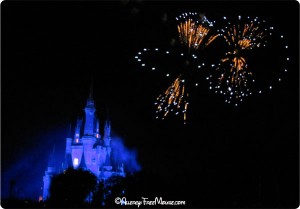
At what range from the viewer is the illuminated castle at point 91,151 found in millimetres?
61406

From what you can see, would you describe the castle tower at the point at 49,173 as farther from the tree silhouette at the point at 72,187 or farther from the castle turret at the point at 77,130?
the tree silhouette at the point at 72,187

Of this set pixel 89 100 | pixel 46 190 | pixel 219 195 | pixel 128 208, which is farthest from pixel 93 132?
pixel 128 208

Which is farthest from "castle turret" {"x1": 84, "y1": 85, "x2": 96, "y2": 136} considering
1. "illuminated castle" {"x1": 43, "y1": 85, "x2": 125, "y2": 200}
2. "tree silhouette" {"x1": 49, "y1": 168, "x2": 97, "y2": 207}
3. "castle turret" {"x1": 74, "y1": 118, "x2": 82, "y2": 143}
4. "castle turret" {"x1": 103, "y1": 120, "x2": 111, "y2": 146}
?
"tree silhouette" {"x1": 49, "y1": 168, "x2": 97, "y2": 207}

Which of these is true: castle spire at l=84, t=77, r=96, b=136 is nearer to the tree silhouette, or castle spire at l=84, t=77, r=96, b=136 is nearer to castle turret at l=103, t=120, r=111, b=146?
castle turret at l=103, t=120, r=111, b=146

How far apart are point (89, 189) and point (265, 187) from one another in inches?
659

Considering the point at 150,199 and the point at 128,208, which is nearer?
the point at 128,208

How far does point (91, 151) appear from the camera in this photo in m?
63.3

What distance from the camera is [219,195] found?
34.3 metres

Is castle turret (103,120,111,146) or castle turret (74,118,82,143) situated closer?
castle turret (74,118,82,143)

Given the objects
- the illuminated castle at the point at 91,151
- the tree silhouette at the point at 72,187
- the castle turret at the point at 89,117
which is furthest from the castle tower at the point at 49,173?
the tree silhouette at the point at 72,187

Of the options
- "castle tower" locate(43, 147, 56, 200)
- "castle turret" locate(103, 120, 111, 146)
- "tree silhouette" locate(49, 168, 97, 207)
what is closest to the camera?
"tree silhouette" locate(49, 168, 97, 207)

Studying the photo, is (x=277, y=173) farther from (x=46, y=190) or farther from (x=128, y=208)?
(x=46, y=190)

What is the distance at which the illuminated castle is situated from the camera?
2418 inches

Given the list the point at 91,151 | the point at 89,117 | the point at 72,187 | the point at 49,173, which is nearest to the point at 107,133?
the point at 89,117
